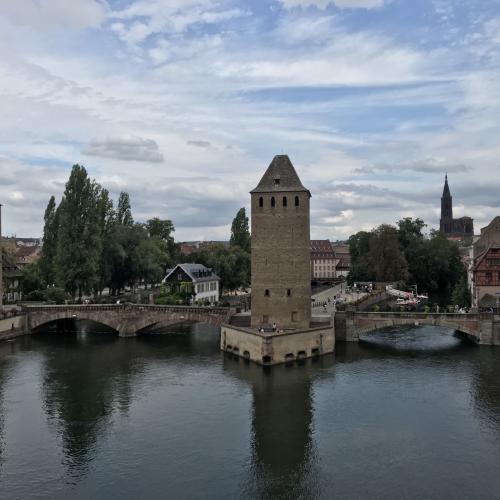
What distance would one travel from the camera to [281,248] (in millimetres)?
50031

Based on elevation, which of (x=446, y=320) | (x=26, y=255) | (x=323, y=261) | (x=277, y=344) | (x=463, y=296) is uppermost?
(x=26, y=255)

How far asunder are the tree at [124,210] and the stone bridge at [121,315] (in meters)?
27.6

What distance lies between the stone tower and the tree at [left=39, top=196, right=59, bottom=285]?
32515 mm

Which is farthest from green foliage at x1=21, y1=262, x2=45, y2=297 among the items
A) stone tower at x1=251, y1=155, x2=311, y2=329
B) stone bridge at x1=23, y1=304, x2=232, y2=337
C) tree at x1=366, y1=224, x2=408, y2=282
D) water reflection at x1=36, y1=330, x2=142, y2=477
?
tree at x1=366, y1=224, x2=408, y2=282

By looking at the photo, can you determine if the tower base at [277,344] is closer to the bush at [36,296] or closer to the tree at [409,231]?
the bush at [36,296]

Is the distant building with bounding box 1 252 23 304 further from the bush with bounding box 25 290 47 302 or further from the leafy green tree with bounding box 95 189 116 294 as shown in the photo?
the leafy green tree with bounding box 95 189 116 294

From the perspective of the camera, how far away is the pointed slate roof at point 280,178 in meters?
49.8

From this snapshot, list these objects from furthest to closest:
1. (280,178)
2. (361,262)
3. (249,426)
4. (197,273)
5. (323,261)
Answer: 1. (323,261)
2. (361,262)
3. (197,273)
4. (280,178)
5. (249,426)

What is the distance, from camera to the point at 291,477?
25.0 meters

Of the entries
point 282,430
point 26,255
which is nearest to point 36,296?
point 282,430

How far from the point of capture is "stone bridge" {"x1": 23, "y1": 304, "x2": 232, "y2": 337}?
56.8m

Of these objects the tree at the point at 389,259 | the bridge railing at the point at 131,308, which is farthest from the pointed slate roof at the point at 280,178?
the tree at the point at 389,259

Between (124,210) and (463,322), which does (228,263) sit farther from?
(463,322)

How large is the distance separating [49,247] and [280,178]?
36021 millimetres
